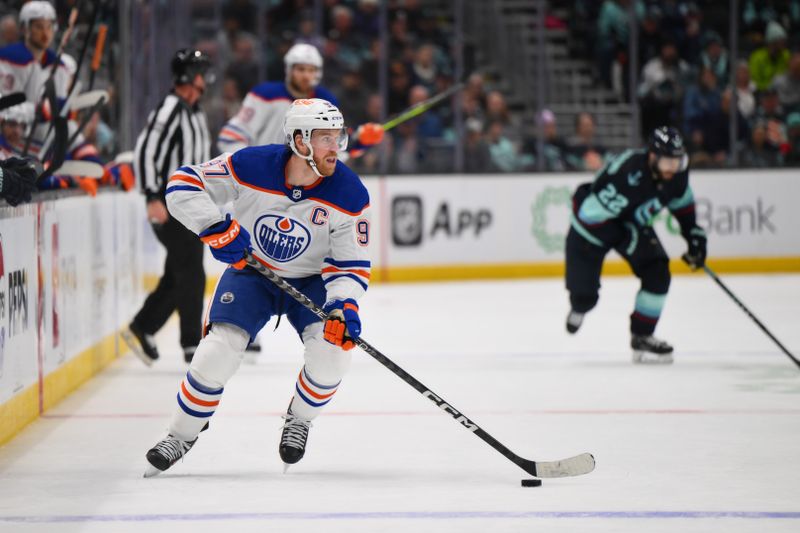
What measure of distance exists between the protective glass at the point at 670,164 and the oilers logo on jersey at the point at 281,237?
2729mm

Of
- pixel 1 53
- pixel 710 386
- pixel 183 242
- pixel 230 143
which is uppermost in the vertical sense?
pixel 1 53

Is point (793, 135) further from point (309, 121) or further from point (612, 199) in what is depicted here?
point (309, 121)

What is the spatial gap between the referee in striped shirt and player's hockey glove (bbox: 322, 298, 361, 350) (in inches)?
97.4

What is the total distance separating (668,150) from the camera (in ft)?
21.2

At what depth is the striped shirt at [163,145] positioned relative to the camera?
252 inches

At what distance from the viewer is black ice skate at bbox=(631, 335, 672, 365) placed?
686 centimetres

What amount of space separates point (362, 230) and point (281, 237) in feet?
0.79

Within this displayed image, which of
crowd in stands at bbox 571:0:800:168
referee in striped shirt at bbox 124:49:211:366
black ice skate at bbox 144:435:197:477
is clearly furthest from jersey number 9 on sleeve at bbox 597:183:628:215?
crowd in stands at bbox 571:0:800:168

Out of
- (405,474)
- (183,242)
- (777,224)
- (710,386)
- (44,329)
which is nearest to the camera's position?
(405,474)

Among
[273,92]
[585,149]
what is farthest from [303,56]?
[585,149]

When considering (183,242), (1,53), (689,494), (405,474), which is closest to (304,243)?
(405,474)

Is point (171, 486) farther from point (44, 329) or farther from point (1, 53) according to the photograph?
point (1, 53)

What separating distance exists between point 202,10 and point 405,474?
28.1 ft

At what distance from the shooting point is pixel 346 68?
40.0 feet
